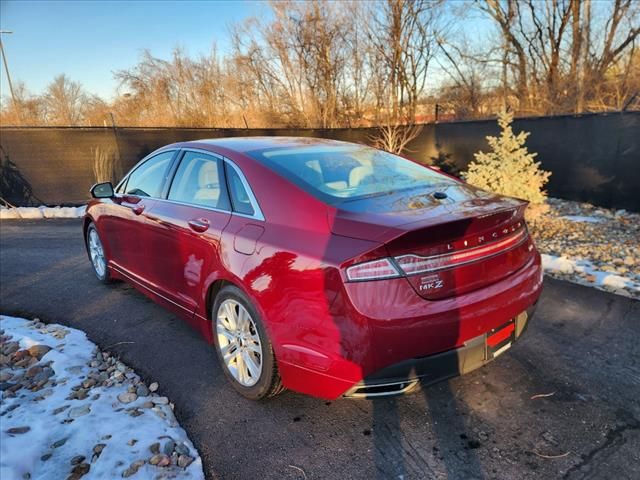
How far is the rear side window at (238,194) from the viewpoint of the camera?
2536 millimetres

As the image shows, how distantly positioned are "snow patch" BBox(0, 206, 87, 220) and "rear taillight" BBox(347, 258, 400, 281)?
911cm

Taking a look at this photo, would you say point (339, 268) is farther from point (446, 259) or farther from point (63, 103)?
point (63, 103)

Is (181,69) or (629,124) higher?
(181,69)

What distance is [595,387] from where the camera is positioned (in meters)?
2.58

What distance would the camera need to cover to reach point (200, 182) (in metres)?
3.07

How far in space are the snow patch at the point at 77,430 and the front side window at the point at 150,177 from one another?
1460 millimetres

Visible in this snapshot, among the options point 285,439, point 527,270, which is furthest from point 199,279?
point 527,270

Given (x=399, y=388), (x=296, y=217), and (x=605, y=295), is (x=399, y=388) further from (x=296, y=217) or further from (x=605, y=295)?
(x=605, y=295)

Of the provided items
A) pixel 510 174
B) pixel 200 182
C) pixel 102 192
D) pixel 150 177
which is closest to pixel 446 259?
pixel 200 182

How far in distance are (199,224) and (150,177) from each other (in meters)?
1.25

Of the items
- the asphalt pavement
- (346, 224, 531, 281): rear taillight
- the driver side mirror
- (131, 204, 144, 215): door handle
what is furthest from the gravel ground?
the driver side mirror

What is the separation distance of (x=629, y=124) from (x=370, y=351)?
24.1 ft

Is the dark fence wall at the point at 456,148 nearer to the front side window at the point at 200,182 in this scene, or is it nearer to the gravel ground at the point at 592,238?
the gravel ground at the point at 592,238

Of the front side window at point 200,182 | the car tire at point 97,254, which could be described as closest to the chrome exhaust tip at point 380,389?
the front side window at point 200,182
